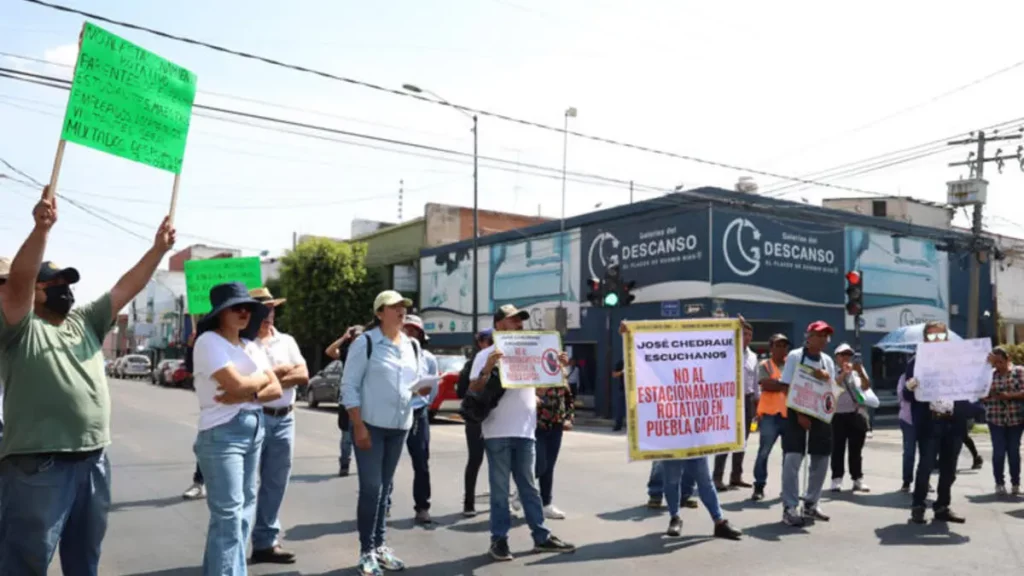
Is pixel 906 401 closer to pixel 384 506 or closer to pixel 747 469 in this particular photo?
pixel 747 469

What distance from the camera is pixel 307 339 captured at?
1540 inches

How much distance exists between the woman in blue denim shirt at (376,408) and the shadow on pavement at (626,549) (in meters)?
1.25

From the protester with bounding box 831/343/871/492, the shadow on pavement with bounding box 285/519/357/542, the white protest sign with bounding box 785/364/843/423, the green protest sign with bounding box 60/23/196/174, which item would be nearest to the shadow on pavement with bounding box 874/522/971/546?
the white protest sign with bounding box 785/364/843/423

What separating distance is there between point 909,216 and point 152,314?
6961cm

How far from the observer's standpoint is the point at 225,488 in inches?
181

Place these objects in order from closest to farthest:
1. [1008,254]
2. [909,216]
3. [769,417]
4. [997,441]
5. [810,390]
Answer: [810,390] → [769,417] → [997,441] → [1008,254] → [909,216]

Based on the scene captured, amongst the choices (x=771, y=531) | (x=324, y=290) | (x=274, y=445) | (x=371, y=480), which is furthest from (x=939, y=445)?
(x=324, y=290)

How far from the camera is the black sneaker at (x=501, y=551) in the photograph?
646cm

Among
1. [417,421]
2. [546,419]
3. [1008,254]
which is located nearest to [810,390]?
[546,419]

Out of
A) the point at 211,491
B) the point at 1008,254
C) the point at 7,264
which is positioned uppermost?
the point at 1008,254

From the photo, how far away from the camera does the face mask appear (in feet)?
13.4

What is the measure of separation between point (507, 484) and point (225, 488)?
2.51 m

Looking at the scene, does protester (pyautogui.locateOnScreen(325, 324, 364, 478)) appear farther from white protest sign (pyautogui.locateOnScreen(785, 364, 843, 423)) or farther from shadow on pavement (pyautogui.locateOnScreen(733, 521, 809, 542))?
white protest sign (pyautogui.locateOnScreen(785, 364, 843, 423))

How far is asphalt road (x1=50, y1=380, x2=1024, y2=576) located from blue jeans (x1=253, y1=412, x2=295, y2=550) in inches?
11.9
